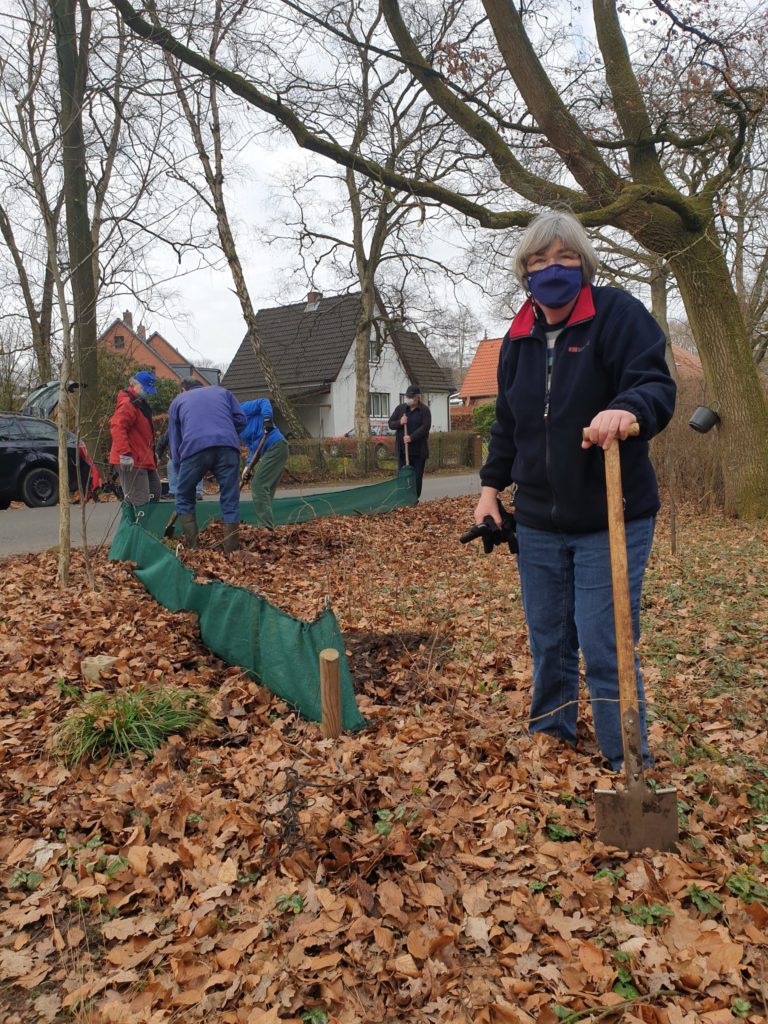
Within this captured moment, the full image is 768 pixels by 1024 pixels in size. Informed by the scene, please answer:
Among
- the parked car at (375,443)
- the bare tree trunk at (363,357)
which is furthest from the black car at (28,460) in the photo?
the bare tree trunk at (363,357)

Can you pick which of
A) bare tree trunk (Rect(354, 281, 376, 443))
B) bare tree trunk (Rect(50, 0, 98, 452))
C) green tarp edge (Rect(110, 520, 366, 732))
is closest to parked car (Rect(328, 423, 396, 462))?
bare tree trunk (Rect(354, 281, 376, 443))

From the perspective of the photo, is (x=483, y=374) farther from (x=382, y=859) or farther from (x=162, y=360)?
(x=382, y=859)

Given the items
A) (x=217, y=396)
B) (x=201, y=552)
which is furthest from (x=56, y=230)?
(x=201, y=552)

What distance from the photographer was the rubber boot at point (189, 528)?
771 cm

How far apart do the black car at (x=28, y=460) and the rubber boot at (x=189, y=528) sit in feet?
18.4

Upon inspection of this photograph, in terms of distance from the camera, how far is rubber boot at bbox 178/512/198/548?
771 centimetres

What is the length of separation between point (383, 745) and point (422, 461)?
9.29 meters

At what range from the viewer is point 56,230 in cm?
590

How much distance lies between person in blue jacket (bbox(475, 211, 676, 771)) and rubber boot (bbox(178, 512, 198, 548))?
17.3 ft

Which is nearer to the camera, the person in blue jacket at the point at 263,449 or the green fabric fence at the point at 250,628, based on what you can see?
the green fabric fence at the point at 250,628

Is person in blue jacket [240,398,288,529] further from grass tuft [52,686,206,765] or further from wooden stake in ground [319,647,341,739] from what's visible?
wooden stake in ground [319,647,341,739]

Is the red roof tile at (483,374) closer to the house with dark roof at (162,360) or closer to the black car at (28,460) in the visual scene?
the house with dark roof at (162,360)

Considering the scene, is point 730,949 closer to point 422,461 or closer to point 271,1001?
point 271,1001

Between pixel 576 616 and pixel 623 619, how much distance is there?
370 millimetres
